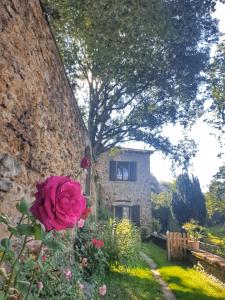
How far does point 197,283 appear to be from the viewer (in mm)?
7590

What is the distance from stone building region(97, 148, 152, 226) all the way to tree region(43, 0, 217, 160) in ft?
18.4

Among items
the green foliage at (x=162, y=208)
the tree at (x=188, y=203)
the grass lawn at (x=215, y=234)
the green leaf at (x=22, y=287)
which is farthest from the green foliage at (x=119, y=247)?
the green foliage at (x=162, y=208)

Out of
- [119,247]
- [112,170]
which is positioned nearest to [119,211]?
[112,170]

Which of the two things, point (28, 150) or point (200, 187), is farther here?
point (200, 187)

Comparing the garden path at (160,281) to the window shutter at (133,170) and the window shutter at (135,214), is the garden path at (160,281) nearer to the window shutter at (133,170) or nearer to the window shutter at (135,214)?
the window shutter at (135,214)

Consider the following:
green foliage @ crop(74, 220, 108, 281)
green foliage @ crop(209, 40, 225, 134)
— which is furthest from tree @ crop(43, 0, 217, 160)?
green foliage @ crop(74, 220, 108, 281)

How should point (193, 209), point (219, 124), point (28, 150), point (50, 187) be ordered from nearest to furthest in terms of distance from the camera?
point (50, 187)
point (28, 150)
point (219, 124)
point (193, 209)

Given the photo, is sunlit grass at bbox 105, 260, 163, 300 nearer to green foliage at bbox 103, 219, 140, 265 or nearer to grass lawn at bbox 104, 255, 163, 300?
grass lawn at bbox 104, 255, 163, 300

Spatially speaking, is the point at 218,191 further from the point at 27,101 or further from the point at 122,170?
the point at 27,101

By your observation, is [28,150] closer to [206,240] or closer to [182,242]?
[182,242]

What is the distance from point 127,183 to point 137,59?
1106 centimetres

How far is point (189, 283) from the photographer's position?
757 cm

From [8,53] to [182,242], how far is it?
33.4ft

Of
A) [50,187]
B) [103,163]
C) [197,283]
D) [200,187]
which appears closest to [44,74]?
[50,187]
